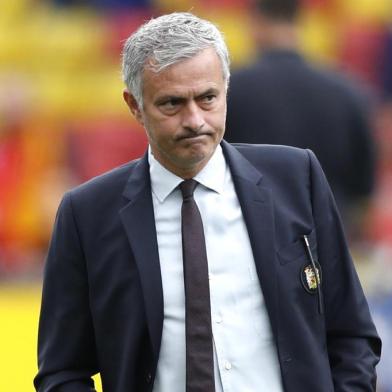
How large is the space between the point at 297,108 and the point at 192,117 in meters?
2.10

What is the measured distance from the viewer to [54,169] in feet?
32.3

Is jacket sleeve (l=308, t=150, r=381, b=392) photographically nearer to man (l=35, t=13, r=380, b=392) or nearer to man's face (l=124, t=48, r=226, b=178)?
man (l=35, t=13, r=380, b=392)

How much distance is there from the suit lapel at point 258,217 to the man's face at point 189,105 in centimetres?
16

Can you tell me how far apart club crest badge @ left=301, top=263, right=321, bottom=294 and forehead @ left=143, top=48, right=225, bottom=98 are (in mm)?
517

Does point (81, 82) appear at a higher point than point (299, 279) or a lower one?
higher

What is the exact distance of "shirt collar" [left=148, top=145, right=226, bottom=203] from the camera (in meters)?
3.45

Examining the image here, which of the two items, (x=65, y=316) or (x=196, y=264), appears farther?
(x=65, y=316)

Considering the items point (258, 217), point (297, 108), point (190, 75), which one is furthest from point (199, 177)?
point (297, 108)

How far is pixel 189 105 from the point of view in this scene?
3.27 metres

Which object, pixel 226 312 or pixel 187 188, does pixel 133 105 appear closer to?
pixel 187 188

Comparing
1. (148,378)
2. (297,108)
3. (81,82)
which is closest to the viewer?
(148,378)

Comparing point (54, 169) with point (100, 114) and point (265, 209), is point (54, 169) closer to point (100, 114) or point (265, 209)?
point (100, 114)

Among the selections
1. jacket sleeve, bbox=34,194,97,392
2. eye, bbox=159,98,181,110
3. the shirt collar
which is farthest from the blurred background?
eye, bbox=159,98,181,110

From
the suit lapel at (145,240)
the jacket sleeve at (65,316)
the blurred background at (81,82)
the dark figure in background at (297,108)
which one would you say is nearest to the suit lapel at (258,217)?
the suit lapel at (145,240)
